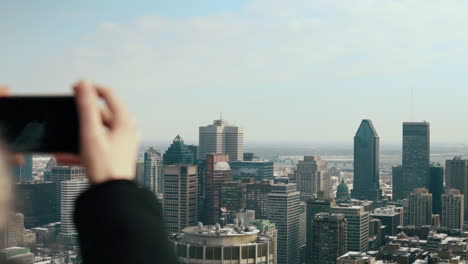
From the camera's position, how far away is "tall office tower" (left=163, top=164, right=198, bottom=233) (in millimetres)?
10484

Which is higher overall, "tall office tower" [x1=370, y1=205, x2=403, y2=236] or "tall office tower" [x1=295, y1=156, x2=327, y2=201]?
"tall office tower" [x1=295, y1=156, x2=327, y2=201]

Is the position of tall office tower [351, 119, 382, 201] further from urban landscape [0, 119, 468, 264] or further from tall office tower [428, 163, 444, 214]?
tall office tower [428, 163, 444, 214]

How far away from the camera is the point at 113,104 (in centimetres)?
19

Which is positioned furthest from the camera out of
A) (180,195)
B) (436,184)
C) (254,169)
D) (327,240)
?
(254,169)

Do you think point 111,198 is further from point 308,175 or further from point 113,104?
point 308,175

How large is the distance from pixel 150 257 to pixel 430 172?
15.7m

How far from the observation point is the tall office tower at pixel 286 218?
991 centimetres

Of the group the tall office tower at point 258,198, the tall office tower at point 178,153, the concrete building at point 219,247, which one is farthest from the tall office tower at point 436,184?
the concrete building at point 219,247

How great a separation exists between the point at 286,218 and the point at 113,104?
10.8m

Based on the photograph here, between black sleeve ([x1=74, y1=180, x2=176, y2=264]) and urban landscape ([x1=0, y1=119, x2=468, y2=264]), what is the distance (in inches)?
168

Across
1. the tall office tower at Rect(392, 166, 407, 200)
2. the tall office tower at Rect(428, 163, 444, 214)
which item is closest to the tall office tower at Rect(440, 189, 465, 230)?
the tall office tower at Rect(428, 163, 444, 214)

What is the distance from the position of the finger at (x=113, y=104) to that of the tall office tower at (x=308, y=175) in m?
14.4

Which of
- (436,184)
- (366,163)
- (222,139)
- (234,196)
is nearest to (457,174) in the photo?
(436,184)

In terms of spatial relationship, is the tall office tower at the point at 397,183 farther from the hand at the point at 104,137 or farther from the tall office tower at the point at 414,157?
the hand at the point at 104,137
